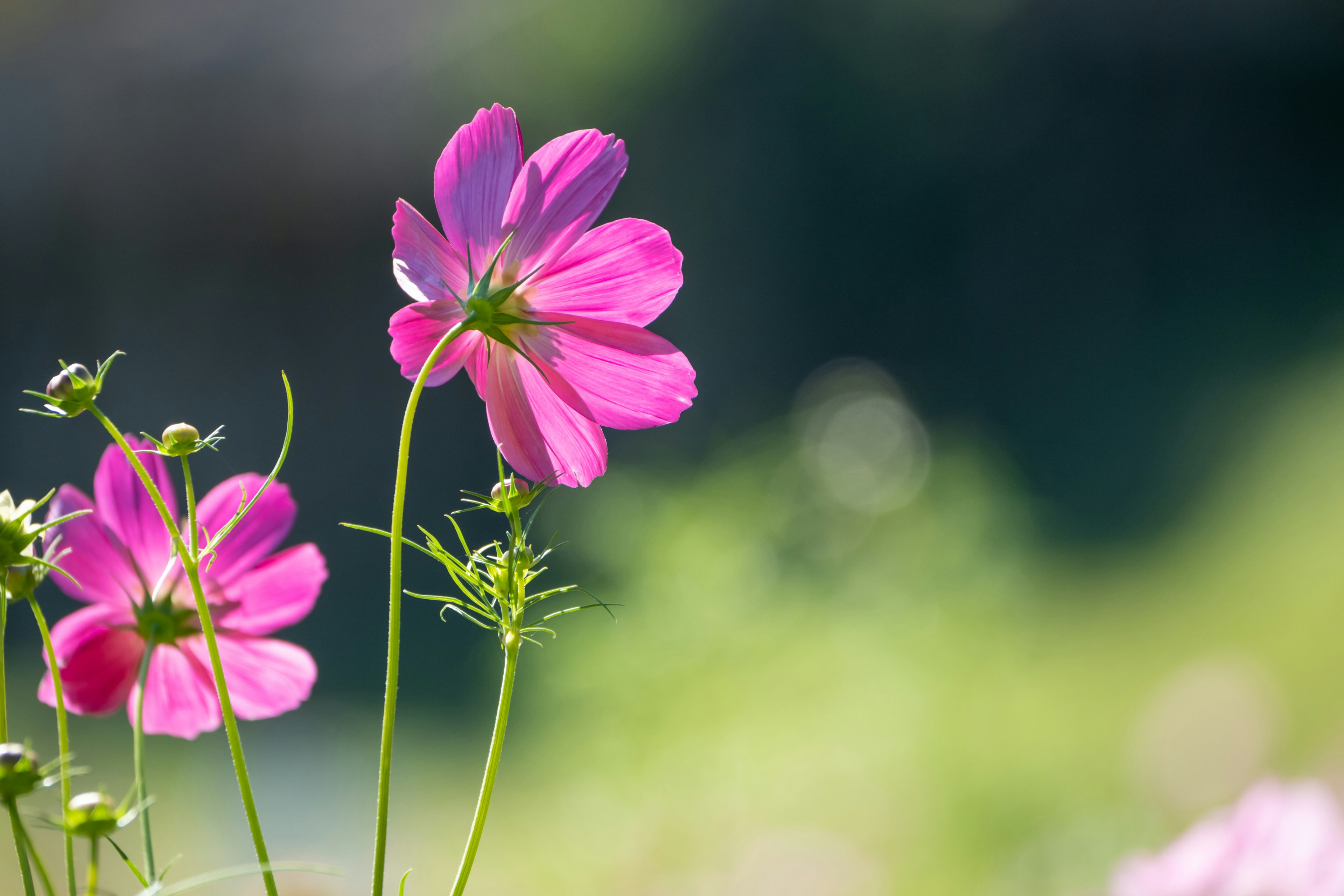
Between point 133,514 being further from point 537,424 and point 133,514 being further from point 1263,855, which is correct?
point 1263,855

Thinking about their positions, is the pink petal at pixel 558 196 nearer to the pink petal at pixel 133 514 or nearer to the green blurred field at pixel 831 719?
the pink petal at pixel 133 514

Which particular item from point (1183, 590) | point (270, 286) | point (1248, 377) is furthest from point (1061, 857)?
point (270, 286)

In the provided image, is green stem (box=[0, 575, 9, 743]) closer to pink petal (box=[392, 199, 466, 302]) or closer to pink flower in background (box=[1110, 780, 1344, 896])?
pink petal (box=[392, 199, 466, 302])

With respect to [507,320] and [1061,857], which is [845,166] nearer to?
[1061,857]

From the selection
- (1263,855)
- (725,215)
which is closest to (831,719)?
(1263,855)

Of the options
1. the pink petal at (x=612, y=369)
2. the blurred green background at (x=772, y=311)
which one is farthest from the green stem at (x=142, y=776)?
the blurred green background at (x=772, y=311)
